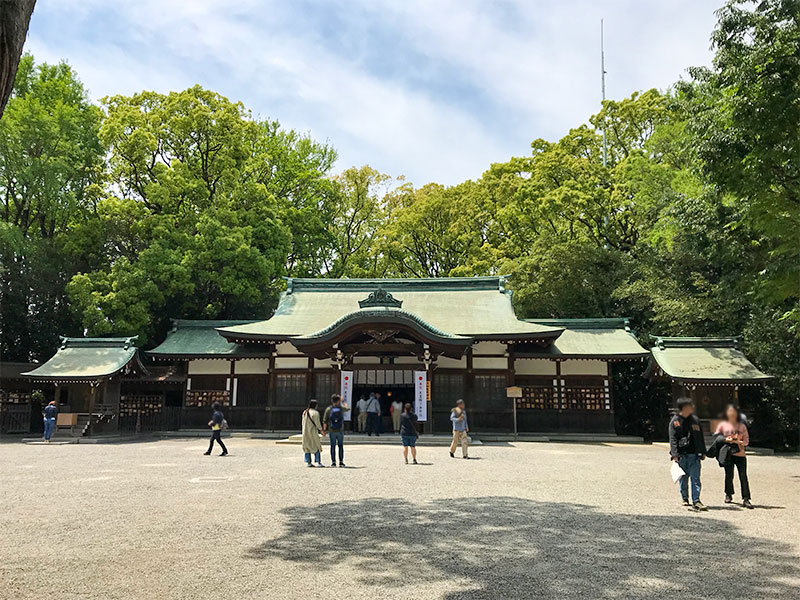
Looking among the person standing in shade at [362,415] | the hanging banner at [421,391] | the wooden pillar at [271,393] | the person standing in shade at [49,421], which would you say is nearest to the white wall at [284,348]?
the wooden pillar at [271,393]

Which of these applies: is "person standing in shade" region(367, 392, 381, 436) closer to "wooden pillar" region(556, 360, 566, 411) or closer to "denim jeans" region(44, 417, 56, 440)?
"wooden pillar" region(556, 360, 566, 411)

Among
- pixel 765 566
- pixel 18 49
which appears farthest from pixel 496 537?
pixel 18 49

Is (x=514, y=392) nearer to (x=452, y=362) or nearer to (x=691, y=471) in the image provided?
(x=452, y=362)

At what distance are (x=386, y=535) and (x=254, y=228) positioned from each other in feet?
79.3

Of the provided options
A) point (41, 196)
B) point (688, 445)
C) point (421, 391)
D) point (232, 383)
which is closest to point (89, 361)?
point (232, 383)

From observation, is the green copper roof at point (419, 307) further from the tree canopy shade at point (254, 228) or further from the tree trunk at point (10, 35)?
the tree trunk at point (10, 35)

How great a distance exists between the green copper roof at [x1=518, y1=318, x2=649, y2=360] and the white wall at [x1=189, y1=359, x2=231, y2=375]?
11713mm

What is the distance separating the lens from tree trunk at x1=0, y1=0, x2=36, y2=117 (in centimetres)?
389

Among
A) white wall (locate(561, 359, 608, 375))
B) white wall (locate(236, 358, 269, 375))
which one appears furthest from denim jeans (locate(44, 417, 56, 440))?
white wall (locate(561, 359, 608, 375))

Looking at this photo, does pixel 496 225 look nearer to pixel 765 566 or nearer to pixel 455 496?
pixel 455 496

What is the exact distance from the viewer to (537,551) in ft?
19.3

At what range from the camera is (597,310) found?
27859 mm

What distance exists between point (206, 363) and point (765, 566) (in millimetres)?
21552

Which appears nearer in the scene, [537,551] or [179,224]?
[537,551]
